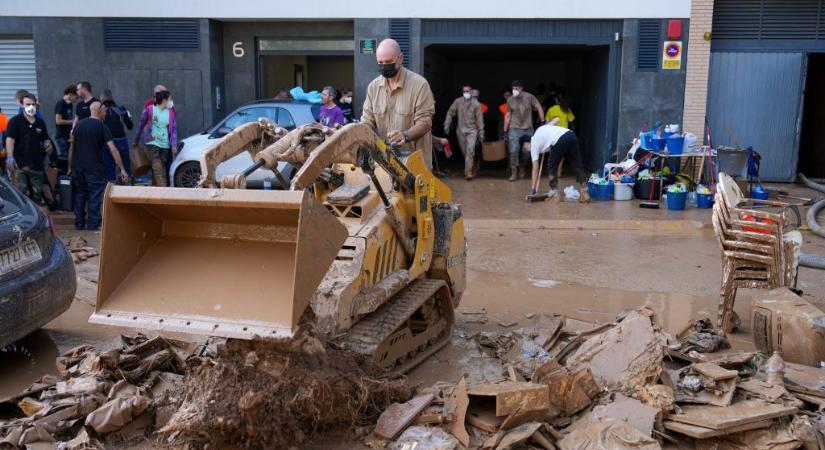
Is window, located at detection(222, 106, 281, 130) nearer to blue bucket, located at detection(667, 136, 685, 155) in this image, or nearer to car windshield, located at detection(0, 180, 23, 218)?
blue bucket, located at detection(667, 136, 685, 155)

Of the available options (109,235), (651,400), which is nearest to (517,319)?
(651,400)

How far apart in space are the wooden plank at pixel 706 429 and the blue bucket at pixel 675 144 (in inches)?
385

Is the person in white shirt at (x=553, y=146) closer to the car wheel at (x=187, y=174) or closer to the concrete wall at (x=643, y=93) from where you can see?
the concrete wall at (x=643, y=93)

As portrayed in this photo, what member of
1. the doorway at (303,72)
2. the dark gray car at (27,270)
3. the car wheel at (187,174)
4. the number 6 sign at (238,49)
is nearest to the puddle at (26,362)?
the dark gray car at (27,270)

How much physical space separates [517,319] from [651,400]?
258cm

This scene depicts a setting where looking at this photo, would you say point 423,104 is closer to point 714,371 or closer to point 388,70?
point 388,70

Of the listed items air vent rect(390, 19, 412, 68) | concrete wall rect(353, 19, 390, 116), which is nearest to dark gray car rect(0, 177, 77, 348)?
concrete wall rect(353, 19, 390, 116)

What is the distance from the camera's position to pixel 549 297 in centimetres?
782

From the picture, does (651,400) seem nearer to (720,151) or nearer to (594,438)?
(594,438)

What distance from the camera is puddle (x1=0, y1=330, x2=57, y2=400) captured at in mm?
5582

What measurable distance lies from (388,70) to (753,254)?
137 inches

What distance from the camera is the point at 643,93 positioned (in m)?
15.6

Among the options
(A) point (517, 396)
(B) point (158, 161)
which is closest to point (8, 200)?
(A) point (517, 396)

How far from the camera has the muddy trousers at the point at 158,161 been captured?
1369 centimetres
